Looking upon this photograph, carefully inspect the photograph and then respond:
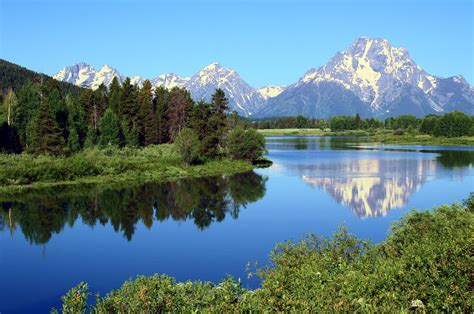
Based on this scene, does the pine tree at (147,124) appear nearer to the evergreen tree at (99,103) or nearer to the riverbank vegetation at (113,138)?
the riverbank vegetation at (113,138)

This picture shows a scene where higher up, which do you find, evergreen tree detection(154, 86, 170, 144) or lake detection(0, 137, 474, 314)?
evergreen tree detection(154, 86, 170, 144)

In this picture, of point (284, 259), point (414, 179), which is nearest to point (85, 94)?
point (414, 179)

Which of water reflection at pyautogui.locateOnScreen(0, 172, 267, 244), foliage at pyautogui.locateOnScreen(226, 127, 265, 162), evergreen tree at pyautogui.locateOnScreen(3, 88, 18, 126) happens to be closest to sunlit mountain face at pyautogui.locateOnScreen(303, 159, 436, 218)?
water reflection at pyautogui.locateOnScreen(0, 172, 267, 244)

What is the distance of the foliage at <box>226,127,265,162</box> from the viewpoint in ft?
340

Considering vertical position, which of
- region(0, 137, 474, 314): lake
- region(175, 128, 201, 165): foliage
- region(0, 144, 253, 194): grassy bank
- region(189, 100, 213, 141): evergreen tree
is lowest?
region(0, 137, 474, 314): lake

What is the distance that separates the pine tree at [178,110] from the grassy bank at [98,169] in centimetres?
2706

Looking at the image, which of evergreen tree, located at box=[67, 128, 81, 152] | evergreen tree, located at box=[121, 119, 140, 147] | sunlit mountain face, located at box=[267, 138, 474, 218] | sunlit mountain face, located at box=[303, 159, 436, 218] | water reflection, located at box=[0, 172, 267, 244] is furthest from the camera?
evergreen tree, located at box=[121, 119, 140, 147]

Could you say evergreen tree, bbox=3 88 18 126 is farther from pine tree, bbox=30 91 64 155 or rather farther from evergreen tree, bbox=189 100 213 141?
evergreen tree, bbox=189 100 213 141

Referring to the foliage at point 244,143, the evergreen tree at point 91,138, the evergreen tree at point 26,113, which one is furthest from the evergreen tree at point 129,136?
the foliage at point 244,143

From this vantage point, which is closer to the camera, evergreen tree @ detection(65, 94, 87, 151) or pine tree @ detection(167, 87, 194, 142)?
evergreen tree @ detection(65, 94, 87, 151)

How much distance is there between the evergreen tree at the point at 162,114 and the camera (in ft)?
409

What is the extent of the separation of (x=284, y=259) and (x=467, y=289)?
26.7ft

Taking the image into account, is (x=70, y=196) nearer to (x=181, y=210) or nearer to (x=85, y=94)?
(x=181, y=210)

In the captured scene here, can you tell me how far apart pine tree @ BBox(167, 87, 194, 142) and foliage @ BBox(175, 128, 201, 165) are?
30442 mm
